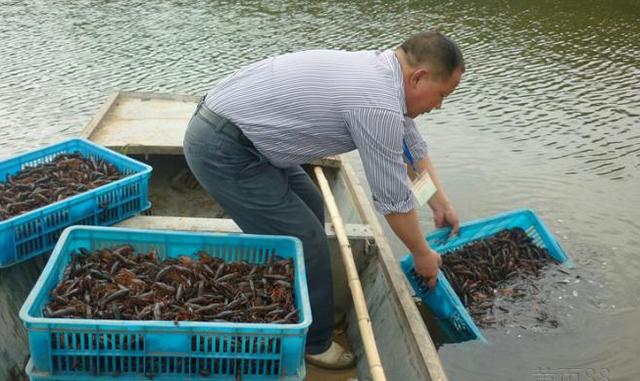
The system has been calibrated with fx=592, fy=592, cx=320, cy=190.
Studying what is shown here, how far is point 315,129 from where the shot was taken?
10.9 ft

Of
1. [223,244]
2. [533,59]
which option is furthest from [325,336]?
[533,59]

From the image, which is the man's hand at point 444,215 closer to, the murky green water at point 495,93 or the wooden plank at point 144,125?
the murky green water at point 495,93

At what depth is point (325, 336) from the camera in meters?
4.12

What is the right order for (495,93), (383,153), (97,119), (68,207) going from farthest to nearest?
(495,93)
(97,119)
(68,207)
(383,153)

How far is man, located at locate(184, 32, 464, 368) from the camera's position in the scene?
315 centimetres

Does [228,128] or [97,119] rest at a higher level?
[228,128]

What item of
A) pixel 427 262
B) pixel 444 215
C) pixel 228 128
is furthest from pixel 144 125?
pixel 427 262

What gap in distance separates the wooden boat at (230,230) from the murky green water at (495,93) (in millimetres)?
1021

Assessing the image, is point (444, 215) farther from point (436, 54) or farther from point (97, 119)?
point (97, 119)

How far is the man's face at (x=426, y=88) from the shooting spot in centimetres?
320

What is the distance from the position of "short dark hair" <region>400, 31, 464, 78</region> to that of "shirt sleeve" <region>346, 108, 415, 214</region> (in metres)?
0.34

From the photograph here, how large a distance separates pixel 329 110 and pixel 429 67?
0.58 meters

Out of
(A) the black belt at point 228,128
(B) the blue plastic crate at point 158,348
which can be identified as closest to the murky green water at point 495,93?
(B) the blue plastic crate at point 158,348

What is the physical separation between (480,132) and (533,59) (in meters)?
5.34
